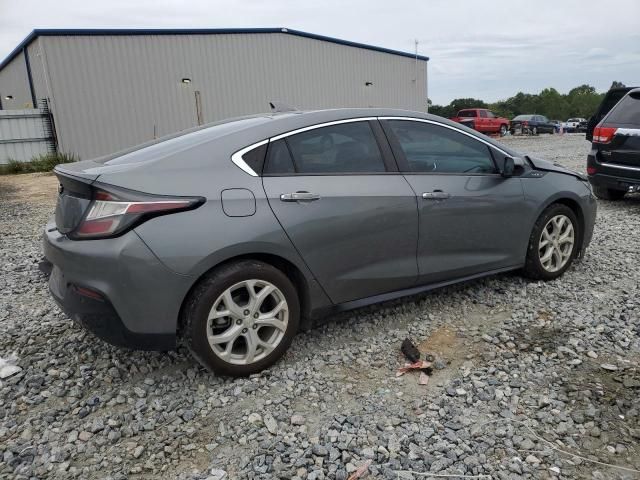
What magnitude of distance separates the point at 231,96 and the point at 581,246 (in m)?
18.3

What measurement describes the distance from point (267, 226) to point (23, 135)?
17.4 m

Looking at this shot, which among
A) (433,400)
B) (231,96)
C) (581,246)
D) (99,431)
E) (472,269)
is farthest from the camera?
(231,96)

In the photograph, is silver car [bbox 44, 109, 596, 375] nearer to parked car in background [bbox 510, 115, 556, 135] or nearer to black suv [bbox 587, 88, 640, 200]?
black suv [bbox 587, 88, 640, 200]

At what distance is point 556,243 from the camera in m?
4.46

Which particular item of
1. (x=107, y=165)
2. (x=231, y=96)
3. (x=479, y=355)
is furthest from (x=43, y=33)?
(x=479, y=355)

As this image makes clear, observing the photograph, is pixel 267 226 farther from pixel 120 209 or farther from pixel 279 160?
pixel 120 209

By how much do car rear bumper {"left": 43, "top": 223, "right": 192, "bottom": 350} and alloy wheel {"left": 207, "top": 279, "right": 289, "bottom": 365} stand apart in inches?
8.8

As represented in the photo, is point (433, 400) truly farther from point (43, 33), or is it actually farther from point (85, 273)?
point (43, 33)

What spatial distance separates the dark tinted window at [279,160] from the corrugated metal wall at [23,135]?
17.0m

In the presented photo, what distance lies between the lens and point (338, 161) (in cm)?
333

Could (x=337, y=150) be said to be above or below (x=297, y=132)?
below

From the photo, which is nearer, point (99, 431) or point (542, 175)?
point (99, 431)

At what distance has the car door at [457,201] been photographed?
11.8ft

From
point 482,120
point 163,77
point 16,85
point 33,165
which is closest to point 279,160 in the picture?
point 33,165
